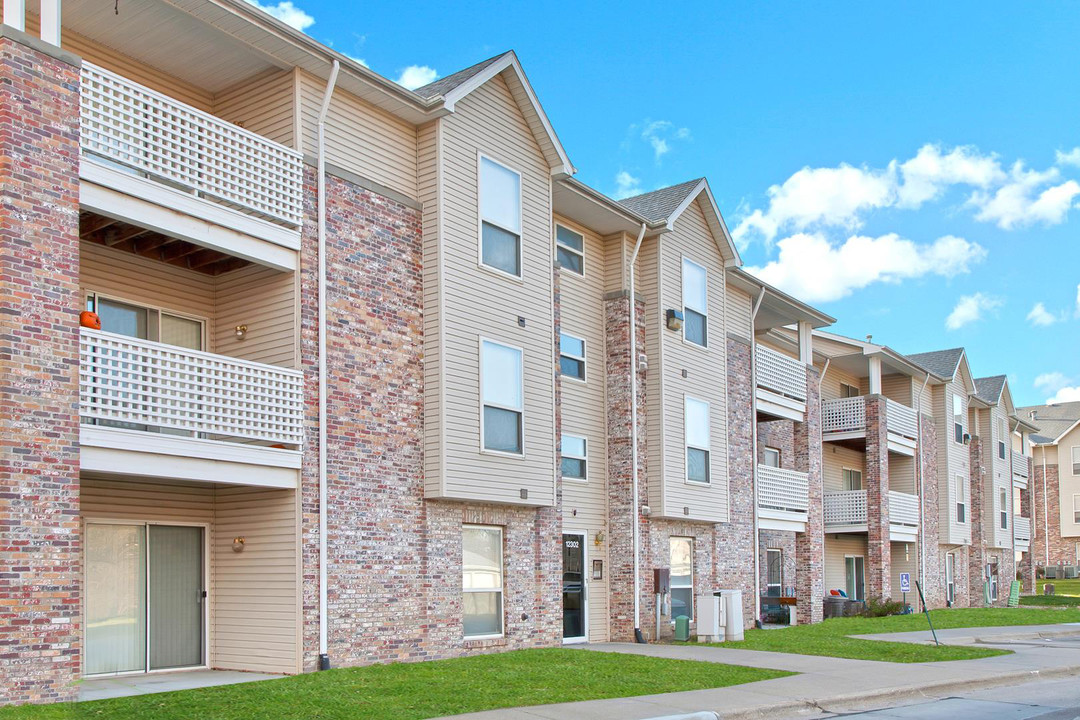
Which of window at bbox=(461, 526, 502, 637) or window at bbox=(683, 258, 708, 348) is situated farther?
window at bbox=(683, 258, 708, 348)

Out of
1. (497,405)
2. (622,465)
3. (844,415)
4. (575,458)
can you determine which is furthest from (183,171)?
(844,415)

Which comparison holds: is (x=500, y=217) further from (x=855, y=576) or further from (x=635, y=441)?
(x=855, y=576)

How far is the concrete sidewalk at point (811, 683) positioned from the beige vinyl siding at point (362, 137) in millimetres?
8502

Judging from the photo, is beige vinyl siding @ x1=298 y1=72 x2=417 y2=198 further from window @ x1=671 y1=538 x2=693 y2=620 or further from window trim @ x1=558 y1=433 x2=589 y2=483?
window @ x1=671 y1=538 x2=693 y2=620

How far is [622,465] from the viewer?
2228 centimetres

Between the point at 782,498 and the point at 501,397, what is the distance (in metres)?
12.9

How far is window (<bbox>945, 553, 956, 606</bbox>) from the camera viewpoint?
40875 millimetres

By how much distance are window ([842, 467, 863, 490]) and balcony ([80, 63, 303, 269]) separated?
1092 inches

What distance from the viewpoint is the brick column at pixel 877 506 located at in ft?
112

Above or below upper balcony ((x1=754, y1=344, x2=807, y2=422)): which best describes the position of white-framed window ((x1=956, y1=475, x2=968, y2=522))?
below

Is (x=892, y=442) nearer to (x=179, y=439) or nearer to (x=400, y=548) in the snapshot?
(x=400, y=548)

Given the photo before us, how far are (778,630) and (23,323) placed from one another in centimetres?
1860

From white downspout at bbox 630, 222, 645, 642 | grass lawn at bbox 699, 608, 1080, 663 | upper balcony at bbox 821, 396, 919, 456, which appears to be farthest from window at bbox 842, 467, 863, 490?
white downspout at bbox 630, 222, 645, 642

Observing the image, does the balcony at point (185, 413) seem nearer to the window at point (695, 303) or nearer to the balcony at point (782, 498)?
the window at point (695, 303)
